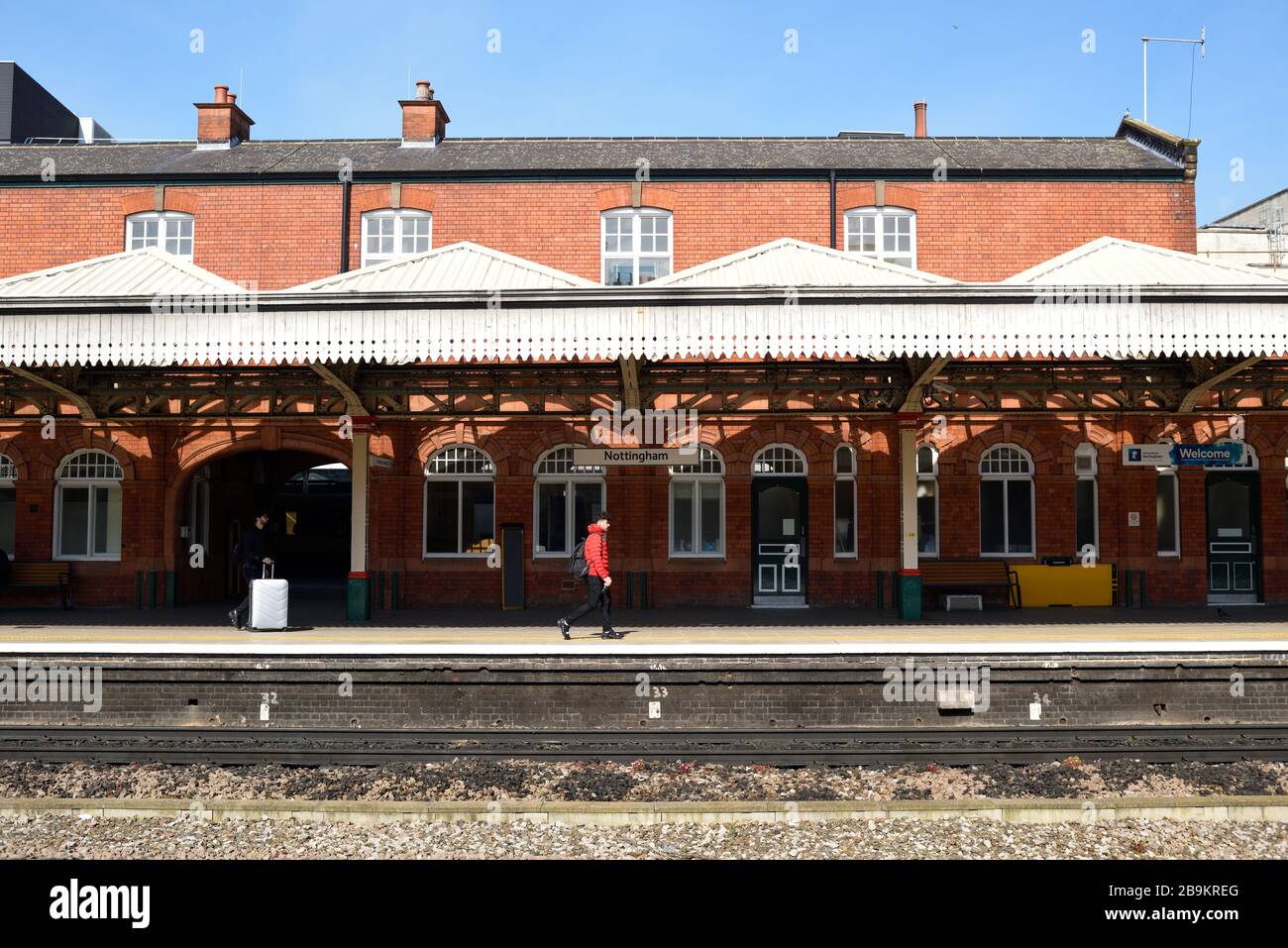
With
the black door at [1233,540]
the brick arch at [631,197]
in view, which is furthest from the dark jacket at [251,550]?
the black door at [1233,540]

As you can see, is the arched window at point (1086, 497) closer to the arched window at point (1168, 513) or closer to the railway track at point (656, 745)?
the arched window at point (1168, 513)

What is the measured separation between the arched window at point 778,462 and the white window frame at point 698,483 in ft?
2.10

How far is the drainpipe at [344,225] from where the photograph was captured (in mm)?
16938

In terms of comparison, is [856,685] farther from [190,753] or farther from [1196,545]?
[1196,545]

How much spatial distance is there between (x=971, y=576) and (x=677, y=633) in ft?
20.1

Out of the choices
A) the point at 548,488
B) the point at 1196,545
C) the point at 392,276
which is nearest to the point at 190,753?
the point at 392,276

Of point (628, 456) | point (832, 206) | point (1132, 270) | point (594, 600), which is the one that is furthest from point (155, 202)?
point (1132, 270)

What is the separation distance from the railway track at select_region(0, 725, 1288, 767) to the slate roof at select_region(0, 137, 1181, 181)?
36.8 feet

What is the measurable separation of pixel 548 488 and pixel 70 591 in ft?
28.1

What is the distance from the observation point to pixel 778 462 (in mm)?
15836

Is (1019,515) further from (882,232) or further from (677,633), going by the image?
(677,633)

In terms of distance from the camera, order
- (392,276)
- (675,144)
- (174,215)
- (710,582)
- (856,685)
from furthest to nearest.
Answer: (675,144)
(174,215)
(710,582)
(392,276)
(856,685)

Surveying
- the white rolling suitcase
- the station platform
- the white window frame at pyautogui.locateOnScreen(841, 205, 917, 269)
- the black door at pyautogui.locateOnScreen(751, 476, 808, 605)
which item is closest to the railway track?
the station platform

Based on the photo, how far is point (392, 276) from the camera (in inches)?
480
